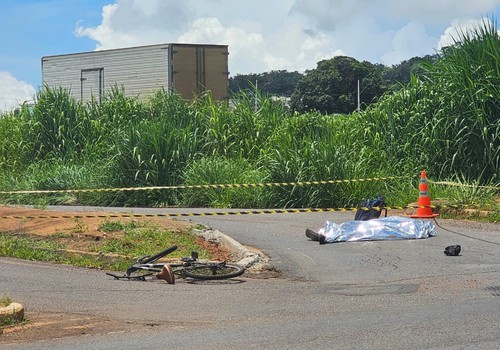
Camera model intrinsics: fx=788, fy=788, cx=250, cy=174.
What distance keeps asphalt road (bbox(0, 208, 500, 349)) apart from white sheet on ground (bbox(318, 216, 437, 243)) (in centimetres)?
33

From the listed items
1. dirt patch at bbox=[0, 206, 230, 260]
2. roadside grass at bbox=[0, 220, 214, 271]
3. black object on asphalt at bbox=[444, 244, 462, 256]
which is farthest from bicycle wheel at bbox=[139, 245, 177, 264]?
black object on asphalt at bbox=[444, 244, 462, 256]

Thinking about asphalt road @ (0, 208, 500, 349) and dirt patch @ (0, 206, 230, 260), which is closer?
asphalt road @ (0, 208, 500, 349)

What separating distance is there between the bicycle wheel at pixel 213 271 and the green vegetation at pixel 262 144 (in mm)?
7544

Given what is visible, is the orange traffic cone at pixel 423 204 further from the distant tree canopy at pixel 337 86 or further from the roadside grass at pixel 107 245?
the distant tree canopy at pixel 337 86

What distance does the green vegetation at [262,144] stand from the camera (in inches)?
771

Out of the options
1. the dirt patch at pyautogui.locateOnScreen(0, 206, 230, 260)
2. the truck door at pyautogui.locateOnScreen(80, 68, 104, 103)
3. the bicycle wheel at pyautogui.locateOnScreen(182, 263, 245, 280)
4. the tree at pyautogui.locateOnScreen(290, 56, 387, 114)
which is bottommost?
the bicycle wheel at pyautogui.locateOnScreen(182, 263, 245, 280)

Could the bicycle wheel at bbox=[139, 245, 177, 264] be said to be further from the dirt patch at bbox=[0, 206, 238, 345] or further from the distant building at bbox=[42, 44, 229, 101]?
the distant building at bbox=[42, 44, 229, 101]

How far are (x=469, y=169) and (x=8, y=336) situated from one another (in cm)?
1412

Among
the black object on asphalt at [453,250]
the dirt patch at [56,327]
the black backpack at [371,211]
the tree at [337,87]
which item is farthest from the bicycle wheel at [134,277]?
the tree at [337,87]

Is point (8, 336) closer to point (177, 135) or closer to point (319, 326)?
point (319, 326)

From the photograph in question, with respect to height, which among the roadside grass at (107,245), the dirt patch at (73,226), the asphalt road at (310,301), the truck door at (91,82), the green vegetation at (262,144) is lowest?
the asphalt road at (310,301)

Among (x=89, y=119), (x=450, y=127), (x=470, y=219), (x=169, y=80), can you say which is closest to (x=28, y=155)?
(x=89, y=119)

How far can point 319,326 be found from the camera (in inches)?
307

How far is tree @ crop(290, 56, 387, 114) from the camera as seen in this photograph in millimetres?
61750
